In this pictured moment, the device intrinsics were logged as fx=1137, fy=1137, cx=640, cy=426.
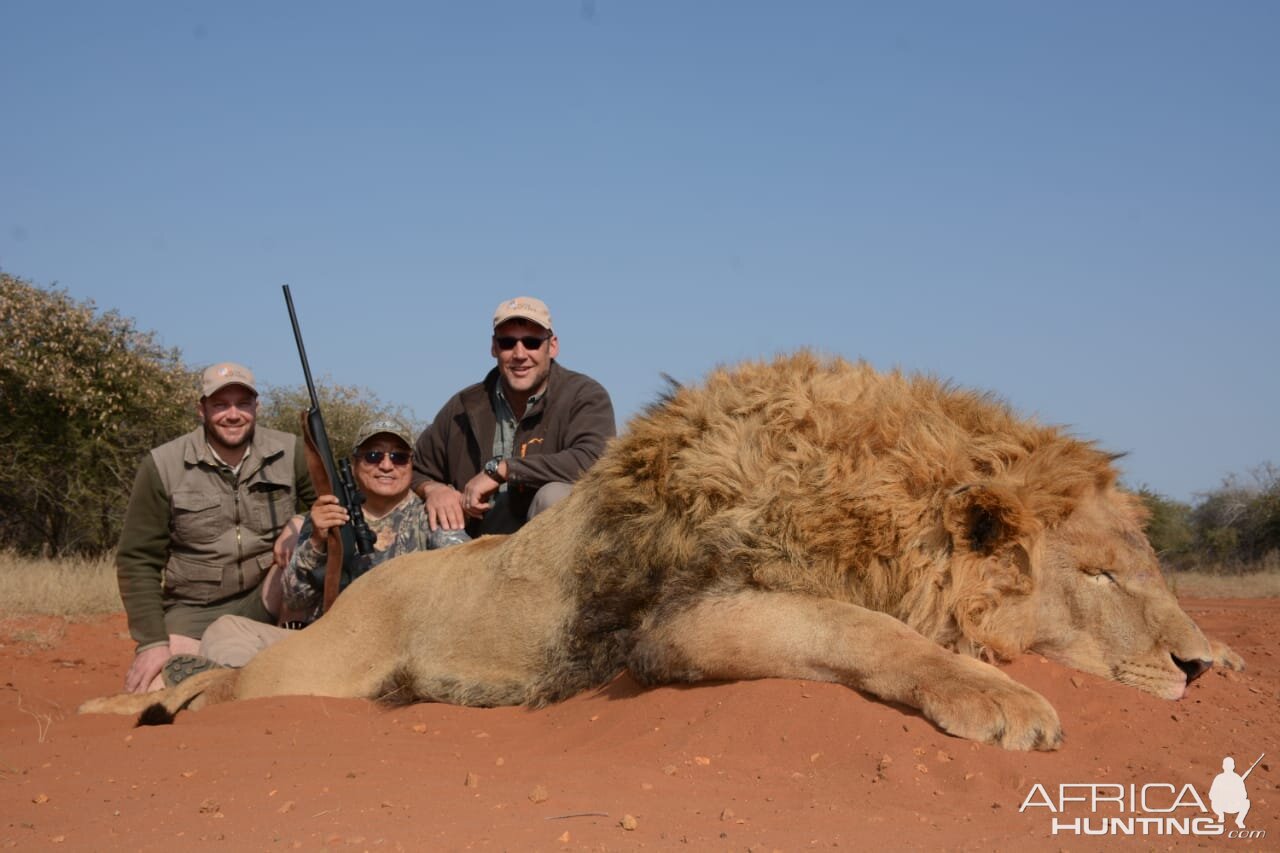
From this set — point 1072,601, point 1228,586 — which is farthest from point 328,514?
point 1228,586

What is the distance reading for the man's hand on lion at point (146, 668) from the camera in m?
7.07

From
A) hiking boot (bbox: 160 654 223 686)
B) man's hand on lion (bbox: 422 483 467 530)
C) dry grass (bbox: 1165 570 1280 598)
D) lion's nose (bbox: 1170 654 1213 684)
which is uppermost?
man's hand on lion (bbox: 422 483 467 530)

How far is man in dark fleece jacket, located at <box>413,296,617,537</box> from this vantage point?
6.80m

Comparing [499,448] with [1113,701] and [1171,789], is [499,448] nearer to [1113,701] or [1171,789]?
[1113,701]

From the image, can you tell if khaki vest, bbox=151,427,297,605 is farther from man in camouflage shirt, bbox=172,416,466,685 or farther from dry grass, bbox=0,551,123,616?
dry grass, bbox=0,551,123,616

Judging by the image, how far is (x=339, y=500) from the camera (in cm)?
704

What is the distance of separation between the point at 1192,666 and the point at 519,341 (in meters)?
4.37

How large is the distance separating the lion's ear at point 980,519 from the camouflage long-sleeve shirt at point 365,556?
3734 mm

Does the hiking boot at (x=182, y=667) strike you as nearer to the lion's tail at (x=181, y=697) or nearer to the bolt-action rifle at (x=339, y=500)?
the lion's tail at (x=181, y=697)

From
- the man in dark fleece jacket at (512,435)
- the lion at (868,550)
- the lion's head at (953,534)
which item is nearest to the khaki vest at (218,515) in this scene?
the man in dark fleece jacket at (512,435)

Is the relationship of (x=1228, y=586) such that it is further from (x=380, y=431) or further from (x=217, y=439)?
(x=217, y=439)

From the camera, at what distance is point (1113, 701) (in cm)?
414

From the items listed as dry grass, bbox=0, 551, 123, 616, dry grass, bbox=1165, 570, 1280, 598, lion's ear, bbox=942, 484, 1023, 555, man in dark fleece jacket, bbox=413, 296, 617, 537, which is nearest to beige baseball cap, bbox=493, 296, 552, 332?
man in dark fleece jacket, bbox=413, 296, 617, 537

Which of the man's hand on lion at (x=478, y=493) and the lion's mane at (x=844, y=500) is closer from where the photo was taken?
the lion's mane at (x=844, y=500)
